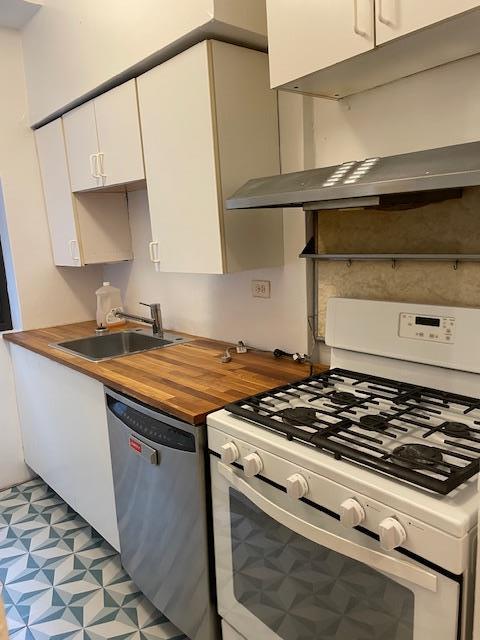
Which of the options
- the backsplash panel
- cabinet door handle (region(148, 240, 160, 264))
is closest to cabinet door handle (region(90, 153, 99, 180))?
cabinet door handle (region(148, 240, 160, 264))

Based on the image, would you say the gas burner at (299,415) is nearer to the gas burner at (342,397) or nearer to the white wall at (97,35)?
the gas burner at (342,397)

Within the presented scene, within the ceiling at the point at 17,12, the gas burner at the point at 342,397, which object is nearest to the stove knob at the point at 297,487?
the gas burner at the point at 342,397

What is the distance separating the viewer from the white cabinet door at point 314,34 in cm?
116

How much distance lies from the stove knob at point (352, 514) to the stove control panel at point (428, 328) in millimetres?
606

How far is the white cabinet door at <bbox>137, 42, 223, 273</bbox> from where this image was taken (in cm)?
167

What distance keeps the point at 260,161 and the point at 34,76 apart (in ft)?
5.23

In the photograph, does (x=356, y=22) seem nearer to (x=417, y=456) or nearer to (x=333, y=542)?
(x=417, y=456)

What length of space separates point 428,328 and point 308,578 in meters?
0.75

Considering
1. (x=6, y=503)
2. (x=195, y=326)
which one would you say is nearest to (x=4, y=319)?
(x=6, y=503)

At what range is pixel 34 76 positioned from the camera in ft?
8.52

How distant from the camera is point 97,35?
79.4 inches

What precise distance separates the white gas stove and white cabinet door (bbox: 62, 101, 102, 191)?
1.38 m

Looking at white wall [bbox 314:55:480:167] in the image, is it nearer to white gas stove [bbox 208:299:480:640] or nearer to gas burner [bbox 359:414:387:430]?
white gas stove [bbox 208:299:480:640]

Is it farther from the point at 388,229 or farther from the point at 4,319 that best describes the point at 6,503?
the point at 388,229
